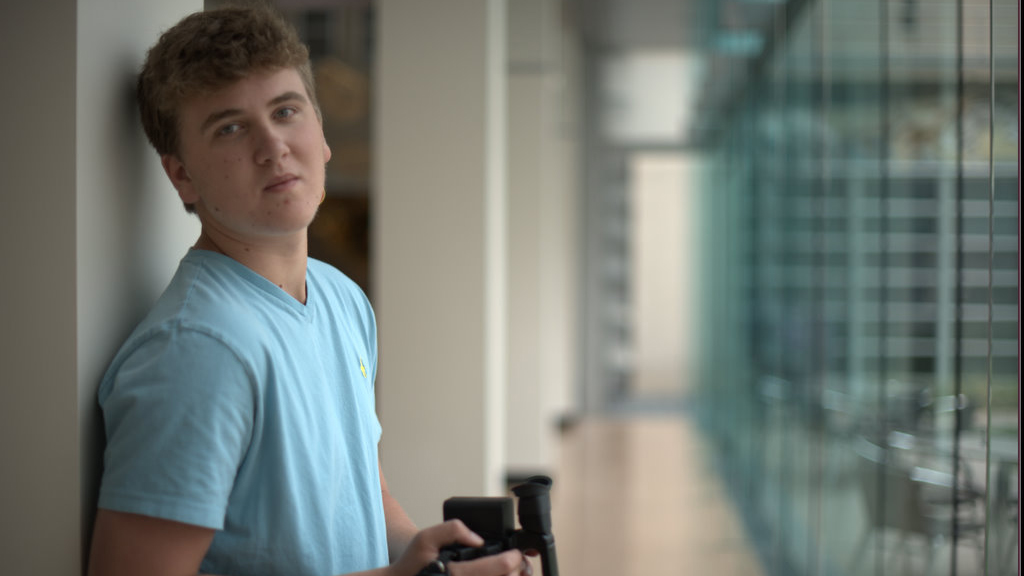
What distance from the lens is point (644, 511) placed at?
21.2 feet

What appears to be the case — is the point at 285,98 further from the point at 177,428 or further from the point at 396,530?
the point at 396,530

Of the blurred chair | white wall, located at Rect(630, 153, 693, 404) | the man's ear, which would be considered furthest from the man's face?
white wall, located at Rect(630, 153, 693, 404)

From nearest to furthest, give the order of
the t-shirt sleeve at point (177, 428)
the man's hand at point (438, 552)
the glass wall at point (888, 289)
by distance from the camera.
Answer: the t-shirt sleeve at point (177, 428) → the man's hand at point (438, 552) → the glass wall at point (888, 289)

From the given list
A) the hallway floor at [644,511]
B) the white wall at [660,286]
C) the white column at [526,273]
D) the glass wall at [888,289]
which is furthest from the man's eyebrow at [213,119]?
the white wall at [660,286]

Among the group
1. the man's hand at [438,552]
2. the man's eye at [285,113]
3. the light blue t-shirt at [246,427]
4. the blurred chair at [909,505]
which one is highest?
the man's eye at [285,113]

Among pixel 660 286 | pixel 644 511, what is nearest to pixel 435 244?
pixel 644 511

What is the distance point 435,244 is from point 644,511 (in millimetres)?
3573

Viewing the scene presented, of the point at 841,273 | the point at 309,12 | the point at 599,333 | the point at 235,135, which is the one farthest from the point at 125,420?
the point at 599,333

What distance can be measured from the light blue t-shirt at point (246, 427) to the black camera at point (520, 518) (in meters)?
0.16

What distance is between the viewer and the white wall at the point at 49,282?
3.88ft

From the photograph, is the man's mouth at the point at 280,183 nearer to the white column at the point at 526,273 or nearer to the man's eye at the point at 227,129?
the man's eye at the point at 227,129

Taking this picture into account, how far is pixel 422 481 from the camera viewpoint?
12.1 feet

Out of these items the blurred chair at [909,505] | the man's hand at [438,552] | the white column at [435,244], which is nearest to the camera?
the man's hand at [438,552]

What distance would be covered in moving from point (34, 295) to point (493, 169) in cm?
264
